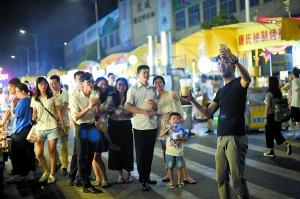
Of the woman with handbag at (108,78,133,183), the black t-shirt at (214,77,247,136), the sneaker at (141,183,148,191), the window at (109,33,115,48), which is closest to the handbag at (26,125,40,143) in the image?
the woman with handbag at (108,78,133,183)

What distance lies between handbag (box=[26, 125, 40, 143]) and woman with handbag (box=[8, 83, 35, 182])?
397mm

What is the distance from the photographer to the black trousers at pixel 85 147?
24.0ft

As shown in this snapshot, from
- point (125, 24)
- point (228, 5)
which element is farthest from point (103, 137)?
point (125, 24)

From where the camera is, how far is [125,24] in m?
54.6

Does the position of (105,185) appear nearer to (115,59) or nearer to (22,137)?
(22,137)

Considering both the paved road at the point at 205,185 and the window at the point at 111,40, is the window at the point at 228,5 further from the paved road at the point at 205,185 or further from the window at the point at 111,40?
the window at the point at 111,40

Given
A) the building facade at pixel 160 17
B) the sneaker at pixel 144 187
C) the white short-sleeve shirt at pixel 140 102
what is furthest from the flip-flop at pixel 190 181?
the building facade at pixel 160 17

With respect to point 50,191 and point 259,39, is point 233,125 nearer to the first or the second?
point 50,191

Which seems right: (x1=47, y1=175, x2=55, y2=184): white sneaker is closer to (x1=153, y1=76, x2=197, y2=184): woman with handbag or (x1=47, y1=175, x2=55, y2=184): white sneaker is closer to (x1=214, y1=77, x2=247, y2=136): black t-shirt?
(x1=153, y1=76, x2=197, y2=184): woman with handbag

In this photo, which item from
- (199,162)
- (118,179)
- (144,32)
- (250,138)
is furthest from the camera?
(144,32)

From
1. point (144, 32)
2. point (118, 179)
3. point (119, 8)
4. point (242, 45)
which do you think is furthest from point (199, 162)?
point (119, 8)

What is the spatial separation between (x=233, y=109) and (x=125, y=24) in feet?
166

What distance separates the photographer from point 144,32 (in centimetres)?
5012

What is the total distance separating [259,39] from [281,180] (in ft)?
22.6
